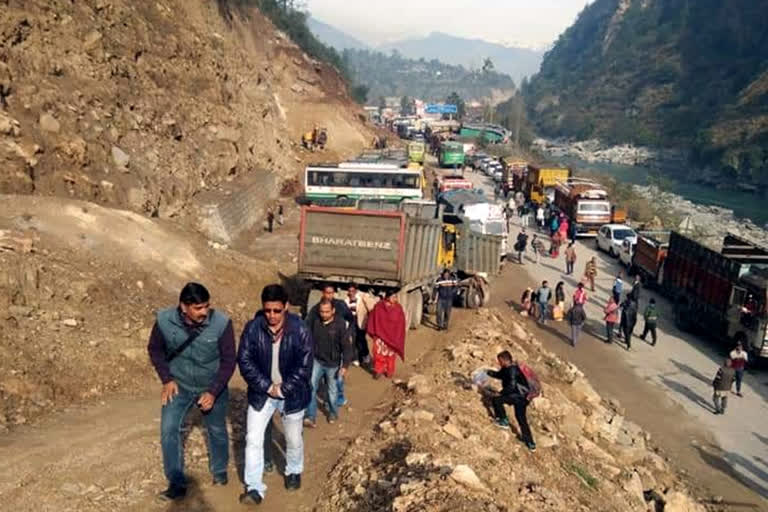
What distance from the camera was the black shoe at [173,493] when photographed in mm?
5914

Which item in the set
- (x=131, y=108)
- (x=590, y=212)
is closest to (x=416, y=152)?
(x=590, y=212)

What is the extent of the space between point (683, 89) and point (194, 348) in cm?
14246

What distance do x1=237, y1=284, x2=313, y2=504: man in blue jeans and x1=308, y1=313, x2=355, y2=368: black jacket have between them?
7.48 feet

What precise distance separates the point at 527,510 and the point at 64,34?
1852cm

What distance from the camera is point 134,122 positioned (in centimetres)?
1983

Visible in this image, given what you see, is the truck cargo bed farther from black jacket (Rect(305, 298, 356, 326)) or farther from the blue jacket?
the blue jacket

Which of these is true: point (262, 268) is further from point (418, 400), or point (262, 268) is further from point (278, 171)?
point (278, 171)

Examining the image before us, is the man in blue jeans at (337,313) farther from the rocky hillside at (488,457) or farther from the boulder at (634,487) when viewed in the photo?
the boulder at (634,487)

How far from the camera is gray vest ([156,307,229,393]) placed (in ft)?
17.4

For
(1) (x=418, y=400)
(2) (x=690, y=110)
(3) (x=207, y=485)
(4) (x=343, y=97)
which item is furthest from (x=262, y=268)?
(2) (x=690, y=110)

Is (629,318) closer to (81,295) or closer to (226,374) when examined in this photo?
(81,295)

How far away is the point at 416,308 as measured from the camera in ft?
47.6

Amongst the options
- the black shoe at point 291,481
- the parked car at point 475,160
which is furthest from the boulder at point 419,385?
the parked car at point 475,160

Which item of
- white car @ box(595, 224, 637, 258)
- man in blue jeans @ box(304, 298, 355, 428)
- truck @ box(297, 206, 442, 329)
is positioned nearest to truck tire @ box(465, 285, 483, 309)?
truck @ box(297, 206, 442, 329)
